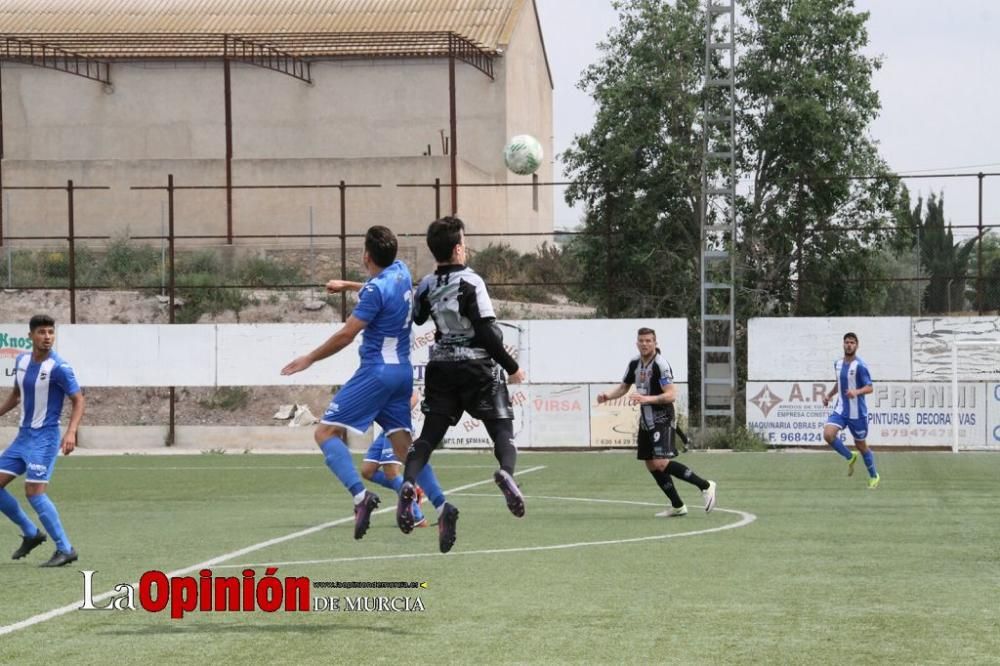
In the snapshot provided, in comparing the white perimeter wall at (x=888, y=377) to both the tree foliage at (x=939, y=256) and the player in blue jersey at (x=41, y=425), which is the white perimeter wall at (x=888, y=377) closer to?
the tree foliage at (x=939, y=256)

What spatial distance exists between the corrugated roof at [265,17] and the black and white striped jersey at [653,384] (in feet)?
122

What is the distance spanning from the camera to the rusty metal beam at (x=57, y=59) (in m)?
52.1

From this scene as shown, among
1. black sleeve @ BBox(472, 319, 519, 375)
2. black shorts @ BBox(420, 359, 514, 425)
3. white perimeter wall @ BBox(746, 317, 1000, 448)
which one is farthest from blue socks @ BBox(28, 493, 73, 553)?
white perimeter wall @ BBox(746, 317, 1000, 448)

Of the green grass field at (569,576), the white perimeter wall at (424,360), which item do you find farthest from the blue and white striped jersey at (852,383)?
the white perimeter wall at (424,360)

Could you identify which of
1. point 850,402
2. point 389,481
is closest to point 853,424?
point 850,402

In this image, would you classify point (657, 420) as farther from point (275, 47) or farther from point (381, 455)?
point (275, 47)

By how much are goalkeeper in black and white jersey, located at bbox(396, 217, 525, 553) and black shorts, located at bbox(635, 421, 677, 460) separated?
6203 mm

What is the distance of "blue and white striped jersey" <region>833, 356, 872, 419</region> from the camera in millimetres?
23281

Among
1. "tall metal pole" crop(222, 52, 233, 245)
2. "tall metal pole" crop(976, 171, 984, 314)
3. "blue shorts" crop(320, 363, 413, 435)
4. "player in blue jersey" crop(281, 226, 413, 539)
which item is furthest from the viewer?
"tall metal pole" crop(222, 52, 233, 245)

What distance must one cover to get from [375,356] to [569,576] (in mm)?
1961

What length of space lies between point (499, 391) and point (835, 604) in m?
2.52

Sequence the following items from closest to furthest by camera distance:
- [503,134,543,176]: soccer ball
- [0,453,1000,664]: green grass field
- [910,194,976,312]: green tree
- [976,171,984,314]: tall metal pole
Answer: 1. [0,453,1000,664]: green grass field
2. [976,171,984,314]: tall metal pole
3. [910,194,976,312]: green tree
4. [503,134,543,176]: soccer ball

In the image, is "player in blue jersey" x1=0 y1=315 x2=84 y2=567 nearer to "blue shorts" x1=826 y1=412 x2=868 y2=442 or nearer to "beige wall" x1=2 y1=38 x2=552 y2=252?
"blue shorts" x1=826 y1=412 x2=868 y2=442

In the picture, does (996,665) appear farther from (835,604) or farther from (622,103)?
(622,103)
